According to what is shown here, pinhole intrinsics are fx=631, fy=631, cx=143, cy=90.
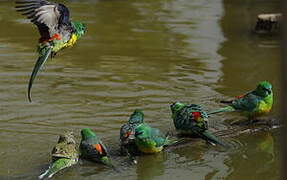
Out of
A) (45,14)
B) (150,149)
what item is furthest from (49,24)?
(150,149)

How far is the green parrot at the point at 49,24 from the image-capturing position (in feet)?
13.8

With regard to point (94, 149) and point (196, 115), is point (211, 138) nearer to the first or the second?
point (196, 115)

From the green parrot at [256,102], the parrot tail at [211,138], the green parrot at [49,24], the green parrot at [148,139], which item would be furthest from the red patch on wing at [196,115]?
the green parrot at [49,24]

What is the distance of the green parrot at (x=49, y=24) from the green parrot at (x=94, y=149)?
0.64 metres

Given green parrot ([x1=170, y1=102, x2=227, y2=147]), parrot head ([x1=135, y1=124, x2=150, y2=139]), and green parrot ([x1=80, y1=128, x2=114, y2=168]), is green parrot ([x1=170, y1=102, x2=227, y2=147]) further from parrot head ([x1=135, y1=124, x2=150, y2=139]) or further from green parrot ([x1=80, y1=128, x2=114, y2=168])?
green parrot ([x1=80, y1=128, x2=114, y2=168])

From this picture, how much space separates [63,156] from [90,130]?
45 centimetres

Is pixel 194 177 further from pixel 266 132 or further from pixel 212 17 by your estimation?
pixel 212 17

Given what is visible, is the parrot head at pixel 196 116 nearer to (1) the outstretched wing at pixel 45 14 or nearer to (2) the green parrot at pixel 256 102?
(2) the green parrot at pixel 256 102

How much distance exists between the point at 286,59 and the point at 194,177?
3297 millimetres

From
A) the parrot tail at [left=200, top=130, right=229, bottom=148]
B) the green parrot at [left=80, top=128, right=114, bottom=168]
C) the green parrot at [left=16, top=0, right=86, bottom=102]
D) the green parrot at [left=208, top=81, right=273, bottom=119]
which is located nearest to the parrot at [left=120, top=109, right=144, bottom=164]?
the green parrot at [left=80, top=128, right=114, bottom=168]

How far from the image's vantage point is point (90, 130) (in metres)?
4.85

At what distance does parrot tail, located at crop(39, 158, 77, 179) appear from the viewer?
4.36 m

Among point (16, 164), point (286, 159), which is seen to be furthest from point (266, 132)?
point (286, 159)

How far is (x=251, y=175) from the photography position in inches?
180
